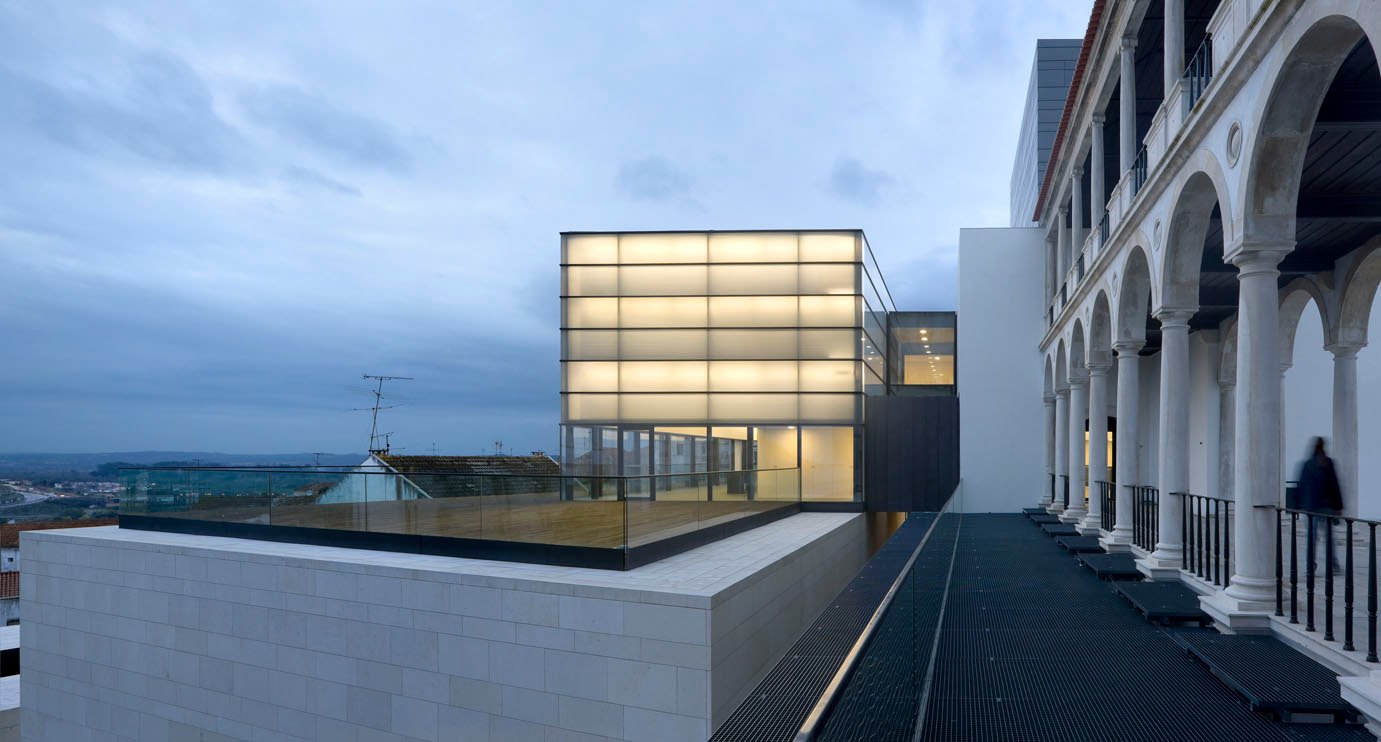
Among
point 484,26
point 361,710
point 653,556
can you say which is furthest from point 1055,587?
point 484,26

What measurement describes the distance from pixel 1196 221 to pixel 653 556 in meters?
7.22

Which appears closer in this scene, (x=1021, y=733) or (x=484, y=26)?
(x=1021, y=733)

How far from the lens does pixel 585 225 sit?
609 feet

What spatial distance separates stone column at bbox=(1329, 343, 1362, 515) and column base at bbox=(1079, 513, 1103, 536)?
342 cm

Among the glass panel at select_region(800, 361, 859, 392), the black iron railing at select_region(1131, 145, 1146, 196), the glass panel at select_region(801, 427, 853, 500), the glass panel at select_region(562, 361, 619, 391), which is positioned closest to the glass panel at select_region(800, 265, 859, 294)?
the glass panel at select_region(800, 361, 859, 392)

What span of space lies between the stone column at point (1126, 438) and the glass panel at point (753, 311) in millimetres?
12367

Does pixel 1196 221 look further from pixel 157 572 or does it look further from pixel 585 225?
pixel 585 225

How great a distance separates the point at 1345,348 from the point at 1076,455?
204 inches

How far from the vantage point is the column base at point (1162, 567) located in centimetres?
914

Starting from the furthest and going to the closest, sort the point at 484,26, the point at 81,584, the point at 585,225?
the point at 585,225 < the point at 484,26 < the point at 81,584

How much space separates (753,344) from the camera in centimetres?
2380

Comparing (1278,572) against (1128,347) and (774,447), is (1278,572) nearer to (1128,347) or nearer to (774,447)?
(1128,347)

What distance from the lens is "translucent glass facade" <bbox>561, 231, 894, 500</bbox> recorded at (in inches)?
Result: 925

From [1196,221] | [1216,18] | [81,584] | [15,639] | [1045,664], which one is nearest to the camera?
[1045,664]
